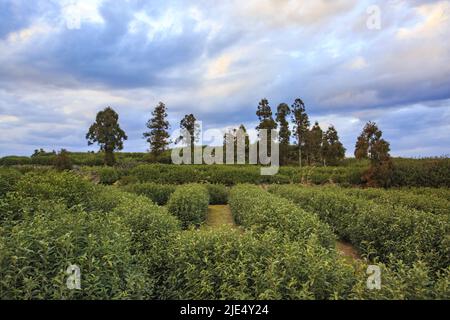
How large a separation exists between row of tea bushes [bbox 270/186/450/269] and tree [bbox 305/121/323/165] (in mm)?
27094

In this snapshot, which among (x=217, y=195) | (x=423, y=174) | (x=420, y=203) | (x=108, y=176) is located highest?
(x=423, y=174)

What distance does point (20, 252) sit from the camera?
→ 147 inches

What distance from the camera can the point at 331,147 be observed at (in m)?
37.6

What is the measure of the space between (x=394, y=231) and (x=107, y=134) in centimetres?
3517

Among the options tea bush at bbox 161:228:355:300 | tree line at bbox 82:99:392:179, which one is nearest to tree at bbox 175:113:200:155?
tree line at bbox 82:99:392:179

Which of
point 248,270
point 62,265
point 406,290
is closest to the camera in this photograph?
point 406,290

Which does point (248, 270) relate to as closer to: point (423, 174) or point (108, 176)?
point (423, 174)

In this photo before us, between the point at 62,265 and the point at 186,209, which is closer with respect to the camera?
the point at 62,265

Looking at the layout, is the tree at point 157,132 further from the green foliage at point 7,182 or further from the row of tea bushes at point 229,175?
the green foliage at point 7,182

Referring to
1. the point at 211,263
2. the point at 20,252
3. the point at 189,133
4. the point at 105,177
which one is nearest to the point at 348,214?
the point at 211,263

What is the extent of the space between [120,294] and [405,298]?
280cm

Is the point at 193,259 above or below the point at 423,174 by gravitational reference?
below

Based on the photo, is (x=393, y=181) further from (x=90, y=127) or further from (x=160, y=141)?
(x=90, y=127)

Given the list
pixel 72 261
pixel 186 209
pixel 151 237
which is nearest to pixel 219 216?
pixel 186 209
